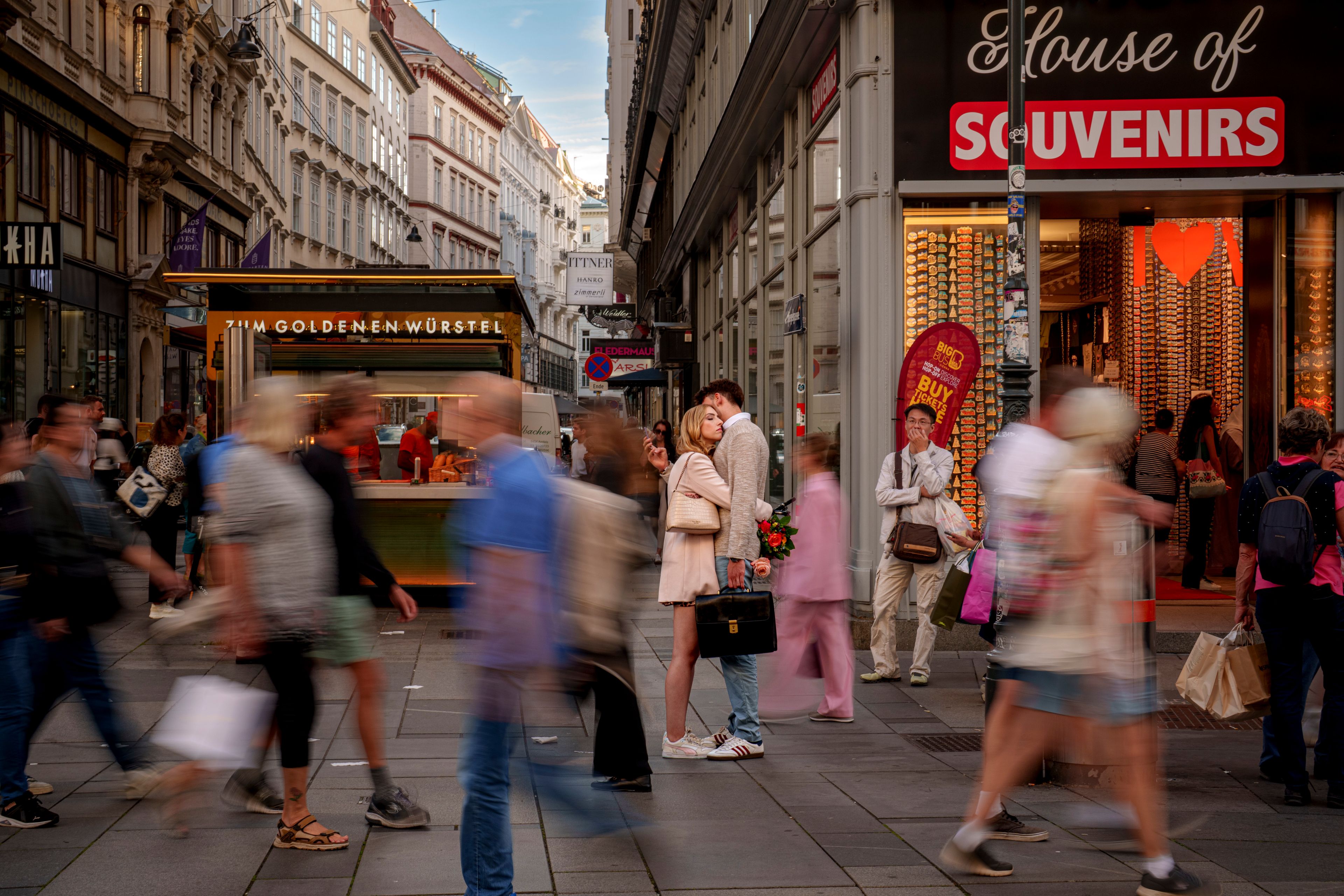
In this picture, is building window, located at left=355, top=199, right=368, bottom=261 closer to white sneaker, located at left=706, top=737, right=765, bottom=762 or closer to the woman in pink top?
the woman in pink top

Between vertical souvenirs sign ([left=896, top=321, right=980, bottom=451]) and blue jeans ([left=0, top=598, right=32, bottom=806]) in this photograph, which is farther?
vertical souvenirs sign ([left=896, top=321, right=980, bottom=451])

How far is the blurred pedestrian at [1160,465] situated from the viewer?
12.8m

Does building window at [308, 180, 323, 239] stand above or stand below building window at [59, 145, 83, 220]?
above

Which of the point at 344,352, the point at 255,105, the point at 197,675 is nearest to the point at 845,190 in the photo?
the point at 344,352

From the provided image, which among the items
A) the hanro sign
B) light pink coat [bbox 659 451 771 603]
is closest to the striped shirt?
the hanro sign

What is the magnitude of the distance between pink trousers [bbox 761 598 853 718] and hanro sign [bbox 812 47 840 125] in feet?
19.4

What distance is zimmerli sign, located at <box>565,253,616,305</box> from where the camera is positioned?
3584 centimetres

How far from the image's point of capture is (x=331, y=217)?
53.4 meters

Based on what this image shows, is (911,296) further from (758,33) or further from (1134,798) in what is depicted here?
(1134,798)

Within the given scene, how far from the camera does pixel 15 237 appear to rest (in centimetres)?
1844

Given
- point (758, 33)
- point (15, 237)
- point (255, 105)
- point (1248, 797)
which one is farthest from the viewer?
point (255, 105)

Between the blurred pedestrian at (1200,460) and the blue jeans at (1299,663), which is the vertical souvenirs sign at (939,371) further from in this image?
the blue jeans at (1299,663)

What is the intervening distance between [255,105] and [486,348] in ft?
107

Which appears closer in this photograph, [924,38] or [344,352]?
[924,38]
